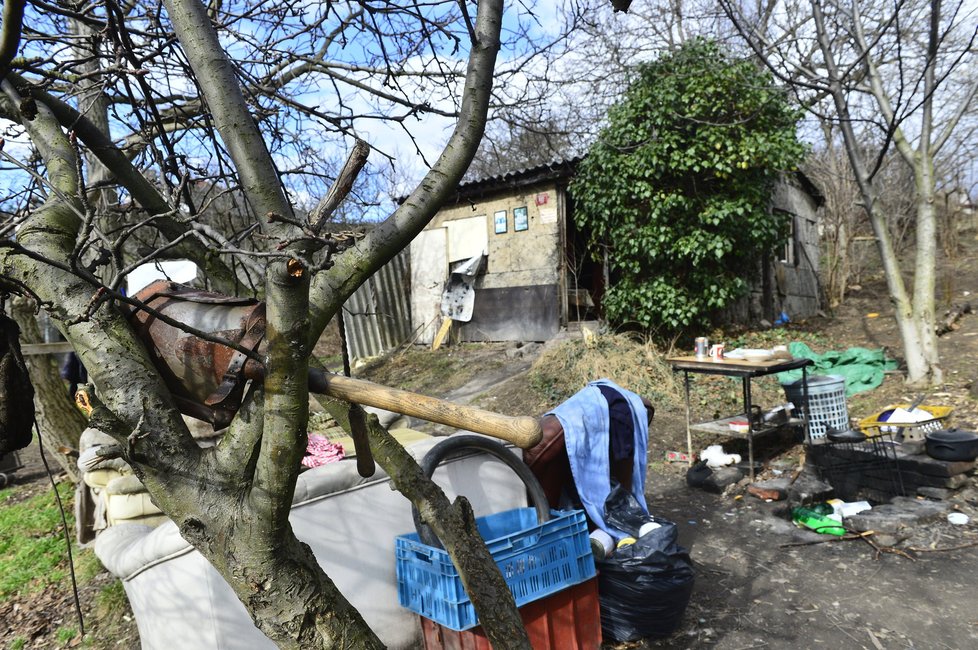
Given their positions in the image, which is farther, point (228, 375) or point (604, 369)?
point (604, 369)

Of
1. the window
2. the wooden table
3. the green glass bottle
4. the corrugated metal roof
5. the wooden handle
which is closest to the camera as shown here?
the wooden handle

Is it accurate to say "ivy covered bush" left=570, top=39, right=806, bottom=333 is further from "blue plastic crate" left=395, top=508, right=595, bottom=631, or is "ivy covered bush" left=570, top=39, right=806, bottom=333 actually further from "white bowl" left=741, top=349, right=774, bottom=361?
"blue plastic crate" left=395, top=508, right=595, bottom=631

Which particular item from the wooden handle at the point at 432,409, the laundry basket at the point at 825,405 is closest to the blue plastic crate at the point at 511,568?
the wooden handle at the point at 432,409

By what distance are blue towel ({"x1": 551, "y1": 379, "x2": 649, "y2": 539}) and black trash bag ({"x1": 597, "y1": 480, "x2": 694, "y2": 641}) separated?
281 mm

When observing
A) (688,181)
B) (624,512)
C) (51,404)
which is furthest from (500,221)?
(624,512)

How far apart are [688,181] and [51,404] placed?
920cm

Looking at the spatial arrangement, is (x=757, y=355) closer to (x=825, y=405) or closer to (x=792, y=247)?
(x=825, y=405)

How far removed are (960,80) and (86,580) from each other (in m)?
13.2

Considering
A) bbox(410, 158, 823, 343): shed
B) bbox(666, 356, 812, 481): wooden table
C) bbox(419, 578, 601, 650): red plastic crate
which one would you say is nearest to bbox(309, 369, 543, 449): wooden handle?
bbox(419, 578, 601, 650): red plastic crate

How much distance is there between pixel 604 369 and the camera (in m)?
8.84

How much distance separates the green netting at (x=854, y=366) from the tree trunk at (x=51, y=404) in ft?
29.1

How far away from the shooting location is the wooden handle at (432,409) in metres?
1.39

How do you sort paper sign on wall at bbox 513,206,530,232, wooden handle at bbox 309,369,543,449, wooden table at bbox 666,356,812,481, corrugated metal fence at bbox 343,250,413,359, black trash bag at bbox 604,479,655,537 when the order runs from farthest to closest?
corrugated metal fence at bbox 343,250,413,359
paper sign on wall at bbox 513,206,530,232
wooden table at bbox 666,356,812,481
black trash bag at bbox 604,479,655,537
wooden handle at bbox 309,369,543,449

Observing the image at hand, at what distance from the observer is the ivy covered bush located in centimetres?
979
